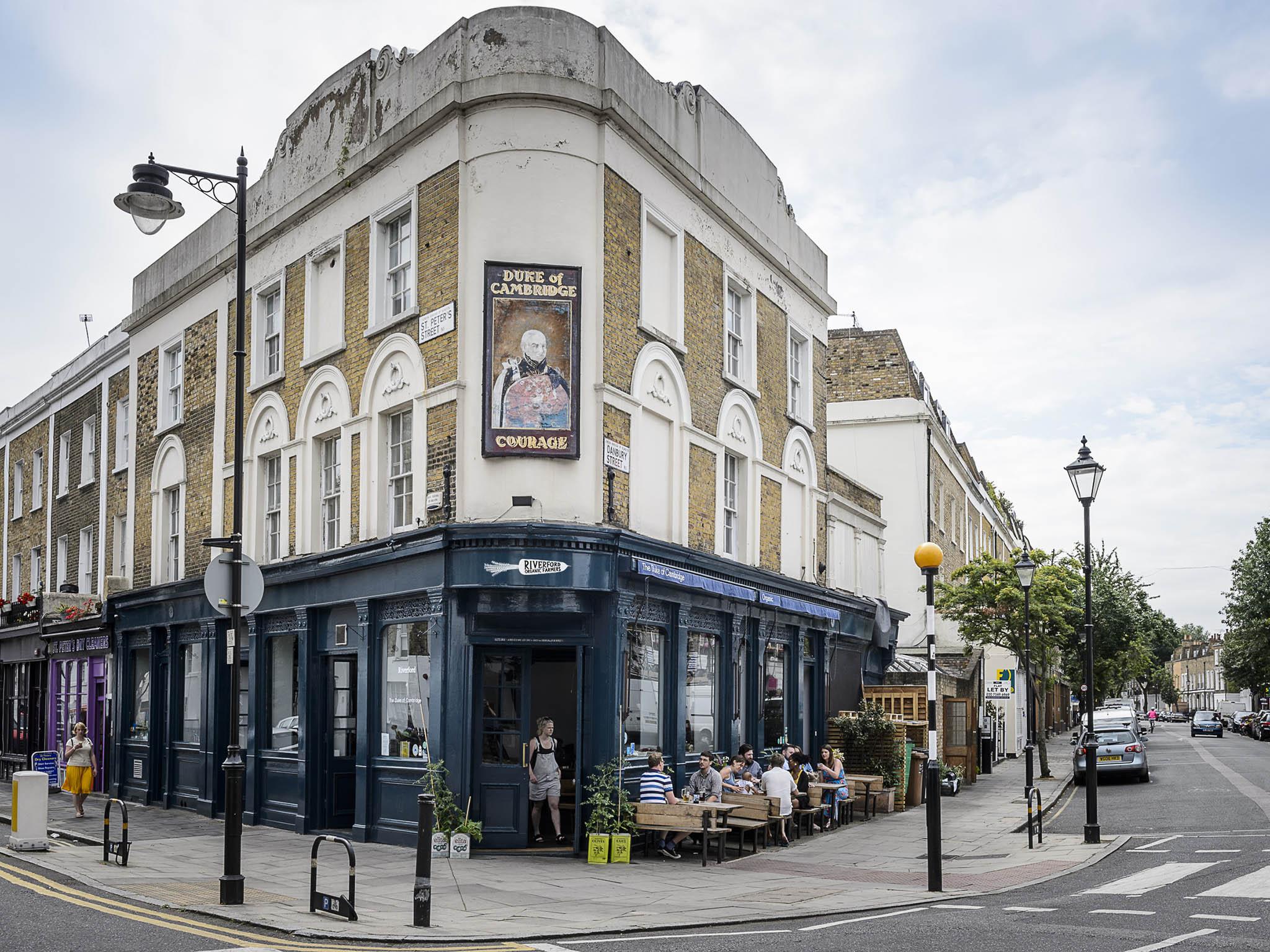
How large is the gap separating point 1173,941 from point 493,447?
954cm

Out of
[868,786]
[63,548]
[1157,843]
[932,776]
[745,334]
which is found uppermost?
[745,334]

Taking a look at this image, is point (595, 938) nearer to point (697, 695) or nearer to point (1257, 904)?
point (1257, 904)

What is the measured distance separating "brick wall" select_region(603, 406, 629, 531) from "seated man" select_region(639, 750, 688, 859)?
10.5 ft

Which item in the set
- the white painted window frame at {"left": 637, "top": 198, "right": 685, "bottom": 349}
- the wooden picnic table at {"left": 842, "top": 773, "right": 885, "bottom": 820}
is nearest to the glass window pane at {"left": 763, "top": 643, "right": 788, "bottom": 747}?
the wooden picnic table at {"left": 842, "top": 773, "right": 885, "bottom": 820}

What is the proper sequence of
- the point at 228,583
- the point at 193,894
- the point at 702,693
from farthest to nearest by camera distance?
the point at 702,693 < the point at 193,894 < the point at 228,583

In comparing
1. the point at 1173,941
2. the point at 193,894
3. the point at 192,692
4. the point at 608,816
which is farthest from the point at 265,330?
→ the point at 1173,941

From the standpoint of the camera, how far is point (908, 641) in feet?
116

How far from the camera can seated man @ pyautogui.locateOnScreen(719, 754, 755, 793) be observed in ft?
59.3

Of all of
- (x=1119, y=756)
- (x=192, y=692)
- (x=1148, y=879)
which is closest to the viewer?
(x=1148, y=879)

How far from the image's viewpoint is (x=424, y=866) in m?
10.9

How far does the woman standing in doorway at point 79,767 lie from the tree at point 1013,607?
1989cm

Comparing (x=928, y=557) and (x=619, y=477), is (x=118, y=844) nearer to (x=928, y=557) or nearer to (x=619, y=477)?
(x=619, y=477)

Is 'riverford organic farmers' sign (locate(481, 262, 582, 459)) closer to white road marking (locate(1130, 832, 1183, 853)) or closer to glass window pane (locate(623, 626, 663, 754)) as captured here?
glass window pane (locate(623, 626, 663, 754))

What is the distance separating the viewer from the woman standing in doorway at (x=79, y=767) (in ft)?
68.1
